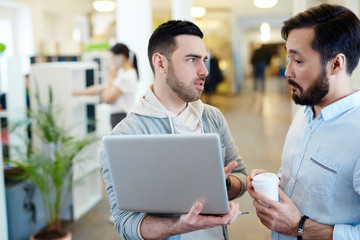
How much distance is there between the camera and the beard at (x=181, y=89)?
156 cm

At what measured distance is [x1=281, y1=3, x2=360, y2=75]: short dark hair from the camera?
131 centimetres

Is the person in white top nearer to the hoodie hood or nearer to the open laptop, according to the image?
the hoodie hood

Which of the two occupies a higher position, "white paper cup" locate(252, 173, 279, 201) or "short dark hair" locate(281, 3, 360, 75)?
"short dark hair" locate(281, 3, 360, 75)

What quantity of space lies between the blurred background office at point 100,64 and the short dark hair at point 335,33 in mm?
370

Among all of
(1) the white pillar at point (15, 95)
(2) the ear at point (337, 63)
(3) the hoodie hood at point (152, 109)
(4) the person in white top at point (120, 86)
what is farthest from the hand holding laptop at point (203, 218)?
(4) the person in white top at point (120, 86)

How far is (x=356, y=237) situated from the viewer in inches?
48.9

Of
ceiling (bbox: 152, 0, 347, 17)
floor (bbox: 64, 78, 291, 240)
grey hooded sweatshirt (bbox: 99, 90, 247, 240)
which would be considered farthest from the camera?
ceiling (bbox: 152, 0, 347, 17)

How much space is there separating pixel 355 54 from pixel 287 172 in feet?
1.56

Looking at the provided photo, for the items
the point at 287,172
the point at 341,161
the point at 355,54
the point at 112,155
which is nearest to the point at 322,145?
the point at 341,161

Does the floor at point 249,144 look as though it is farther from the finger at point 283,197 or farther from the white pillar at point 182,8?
the white pillar at point 182,8

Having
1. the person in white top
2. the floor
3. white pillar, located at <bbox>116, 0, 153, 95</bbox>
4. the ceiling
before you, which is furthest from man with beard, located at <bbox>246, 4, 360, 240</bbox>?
the ceiling

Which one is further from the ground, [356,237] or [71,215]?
[356,237]

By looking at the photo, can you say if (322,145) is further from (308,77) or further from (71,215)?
(71,215)

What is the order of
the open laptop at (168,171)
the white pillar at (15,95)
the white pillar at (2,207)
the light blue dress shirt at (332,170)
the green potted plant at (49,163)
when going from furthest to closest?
1. the white pillar at (15,95)
2. the green potted plant at (49,163)
3. the white pillar at (2,207)
4. the light blue dress shirt at (332,170)
5. the open laptop at (168,171)
